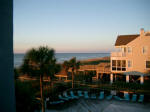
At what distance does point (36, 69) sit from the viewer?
409 cm

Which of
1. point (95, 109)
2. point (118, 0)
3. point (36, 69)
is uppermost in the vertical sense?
point (118, 0)

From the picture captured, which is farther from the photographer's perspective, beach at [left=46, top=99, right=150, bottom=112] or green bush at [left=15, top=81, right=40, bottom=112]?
beach at [left=46, top=99, right=150, bottom=112]

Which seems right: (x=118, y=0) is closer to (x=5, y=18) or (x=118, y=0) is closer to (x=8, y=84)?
(x=5, y=18)

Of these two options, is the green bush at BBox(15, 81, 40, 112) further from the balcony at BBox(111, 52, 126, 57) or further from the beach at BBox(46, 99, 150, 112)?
the balcony at BBox(111, 52, 126, 57)

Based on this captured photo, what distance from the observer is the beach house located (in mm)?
11422

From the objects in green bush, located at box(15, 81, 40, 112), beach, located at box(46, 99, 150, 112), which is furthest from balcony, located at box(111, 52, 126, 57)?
green bush, located at box(15, 81, 40, 112)

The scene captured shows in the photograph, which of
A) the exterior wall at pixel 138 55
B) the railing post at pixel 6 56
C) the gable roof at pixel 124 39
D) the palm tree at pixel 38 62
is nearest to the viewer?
the railing post at pixel 6 56

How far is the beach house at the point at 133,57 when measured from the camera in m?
11.4

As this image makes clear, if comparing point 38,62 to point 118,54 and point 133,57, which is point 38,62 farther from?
point 133,57

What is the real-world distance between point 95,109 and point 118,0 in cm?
553

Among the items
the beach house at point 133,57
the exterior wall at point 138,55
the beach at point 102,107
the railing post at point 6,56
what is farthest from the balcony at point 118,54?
the railing post at point 6,56

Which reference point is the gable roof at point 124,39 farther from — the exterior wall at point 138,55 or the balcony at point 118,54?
the balcony at point 118,54

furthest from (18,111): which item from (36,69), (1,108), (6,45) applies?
(36,69)

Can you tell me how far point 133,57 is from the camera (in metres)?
11.9
